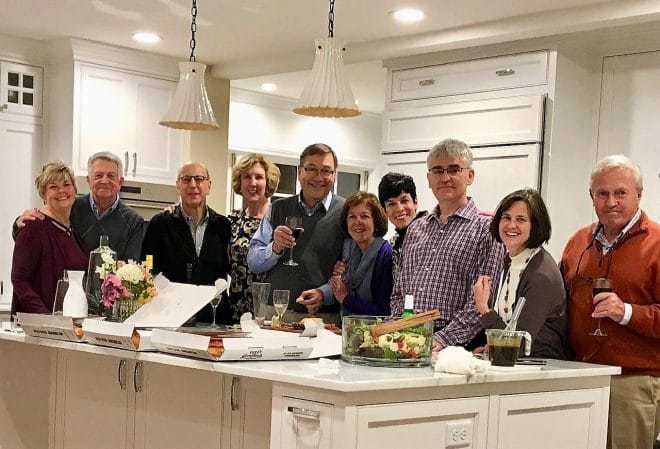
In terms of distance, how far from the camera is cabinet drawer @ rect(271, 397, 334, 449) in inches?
87.3

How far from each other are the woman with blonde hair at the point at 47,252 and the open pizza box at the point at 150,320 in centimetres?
70

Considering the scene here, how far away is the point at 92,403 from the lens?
325 cm

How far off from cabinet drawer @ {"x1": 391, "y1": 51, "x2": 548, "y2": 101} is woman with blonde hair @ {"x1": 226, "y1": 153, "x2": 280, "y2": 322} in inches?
64.2

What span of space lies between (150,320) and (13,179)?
3.30 m

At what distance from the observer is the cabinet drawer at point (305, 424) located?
2217mm

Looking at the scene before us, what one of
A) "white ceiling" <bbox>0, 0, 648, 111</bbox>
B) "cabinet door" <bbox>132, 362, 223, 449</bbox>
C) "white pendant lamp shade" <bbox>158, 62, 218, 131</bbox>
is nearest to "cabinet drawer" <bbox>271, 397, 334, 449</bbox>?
"cabinet door" <bbox>132, 362, 223, 449</bbox>

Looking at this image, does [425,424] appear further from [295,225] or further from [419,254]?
[295,225]

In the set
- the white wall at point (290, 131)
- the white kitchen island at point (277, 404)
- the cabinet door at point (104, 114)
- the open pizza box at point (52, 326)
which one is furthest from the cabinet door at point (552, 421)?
the white wall at point (290, 131)

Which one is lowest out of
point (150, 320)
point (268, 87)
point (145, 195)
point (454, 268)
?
point (150, 320)

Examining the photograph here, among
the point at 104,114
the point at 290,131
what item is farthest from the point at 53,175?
the point at 290,131

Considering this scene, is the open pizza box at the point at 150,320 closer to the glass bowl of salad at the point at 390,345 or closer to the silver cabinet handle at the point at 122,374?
the silver cabinet handle at the point at 122,374

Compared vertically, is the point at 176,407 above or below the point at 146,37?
below

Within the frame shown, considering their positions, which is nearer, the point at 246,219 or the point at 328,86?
the point at 328,86

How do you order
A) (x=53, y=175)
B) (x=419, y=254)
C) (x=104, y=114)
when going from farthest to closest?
(x=104, y=114)
(x=53, y=175)
(x=419, y=254)
